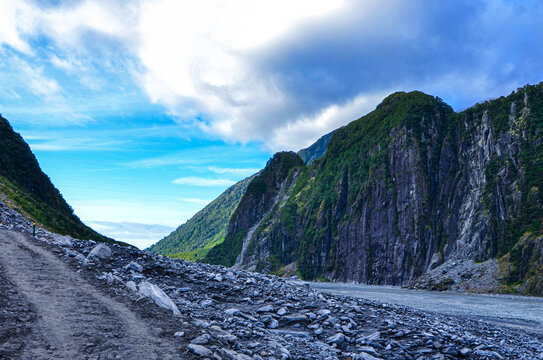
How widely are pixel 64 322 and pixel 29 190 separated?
3224 inches

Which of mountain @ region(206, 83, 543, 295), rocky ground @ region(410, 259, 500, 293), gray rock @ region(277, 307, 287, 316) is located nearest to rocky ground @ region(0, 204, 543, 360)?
gray rock @ region(277, 307, 287, 316)

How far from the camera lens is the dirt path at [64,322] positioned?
918 centimetres

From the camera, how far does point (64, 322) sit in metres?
11.0

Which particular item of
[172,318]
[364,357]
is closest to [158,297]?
[172,318]

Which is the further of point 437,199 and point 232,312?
point 437,199

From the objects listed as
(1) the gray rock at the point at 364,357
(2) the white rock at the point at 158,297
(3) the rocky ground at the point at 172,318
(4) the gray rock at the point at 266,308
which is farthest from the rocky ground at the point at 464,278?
(2) the white rock at the point at 158,297

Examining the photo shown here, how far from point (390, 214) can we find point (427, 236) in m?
22.2

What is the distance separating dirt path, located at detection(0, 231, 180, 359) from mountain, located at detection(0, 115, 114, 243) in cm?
4868

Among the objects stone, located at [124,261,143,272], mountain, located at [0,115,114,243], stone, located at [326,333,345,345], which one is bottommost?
stone, located at [326,333,345,345]

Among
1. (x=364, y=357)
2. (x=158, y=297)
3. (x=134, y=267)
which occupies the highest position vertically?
(x=134, y=267)

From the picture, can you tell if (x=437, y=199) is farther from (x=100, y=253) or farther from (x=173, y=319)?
(x=173, y=319)

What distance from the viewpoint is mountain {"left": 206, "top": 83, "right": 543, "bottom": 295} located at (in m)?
102

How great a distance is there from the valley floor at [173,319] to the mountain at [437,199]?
284 feet

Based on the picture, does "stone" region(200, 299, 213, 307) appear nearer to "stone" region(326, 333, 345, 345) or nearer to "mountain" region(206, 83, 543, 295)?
"stone" region(326, 333, 345, 345)
